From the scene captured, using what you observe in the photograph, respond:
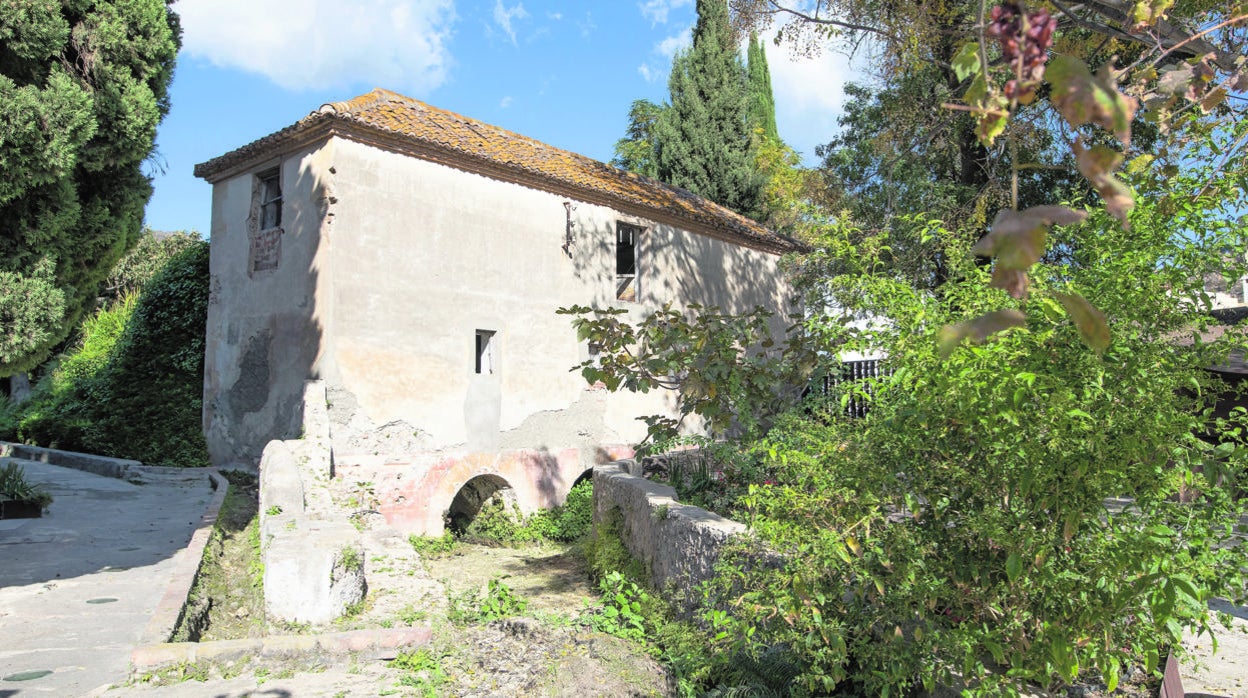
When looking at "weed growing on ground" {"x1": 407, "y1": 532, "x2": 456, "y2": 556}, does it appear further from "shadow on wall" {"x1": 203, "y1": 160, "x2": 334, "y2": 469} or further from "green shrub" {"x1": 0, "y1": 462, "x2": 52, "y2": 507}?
"green shrub" {"x1": 0, "y1": 462, "x2": 52, "y2": 507}

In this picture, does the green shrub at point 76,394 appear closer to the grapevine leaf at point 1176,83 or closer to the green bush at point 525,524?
the green bush at point 525,524

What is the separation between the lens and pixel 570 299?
14.8m

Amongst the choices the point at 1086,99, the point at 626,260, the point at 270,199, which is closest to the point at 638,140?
the point at 626,260

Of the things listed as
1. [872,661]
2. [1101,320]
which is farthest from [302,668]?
[1101,320]

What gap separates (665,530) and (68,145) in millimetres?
5733

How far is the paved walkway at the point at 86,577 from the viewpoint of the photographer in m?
5.12

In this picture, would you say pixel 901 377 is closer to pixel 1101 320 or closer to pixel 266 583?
pixel 1101 320

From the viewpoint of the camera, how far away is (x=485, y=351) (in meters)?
13.6

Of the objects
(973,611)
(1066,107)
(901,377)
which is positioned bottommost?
(973,611)

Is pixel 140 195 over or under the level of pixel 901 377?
over

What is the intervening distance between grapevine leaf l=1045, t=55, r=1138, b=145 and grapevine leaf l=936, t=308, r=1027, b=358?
0.92ft

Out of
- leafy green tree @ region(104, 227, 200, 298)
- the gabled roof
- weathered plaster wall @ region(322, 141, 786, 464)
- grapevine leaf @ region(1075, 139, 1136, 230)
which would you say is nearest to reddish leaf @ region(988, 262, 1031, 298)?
grapevine leaf @ region(1075, 139, 1136, 230)

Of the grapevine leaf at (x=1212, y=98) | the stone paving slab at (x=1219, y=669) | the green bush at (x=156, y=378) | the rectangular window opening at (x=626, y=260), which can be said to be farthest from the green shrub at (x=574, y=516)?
the grapevine leaf at (x=1212, y=98)

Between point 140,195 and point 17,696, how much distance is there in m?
4.77
